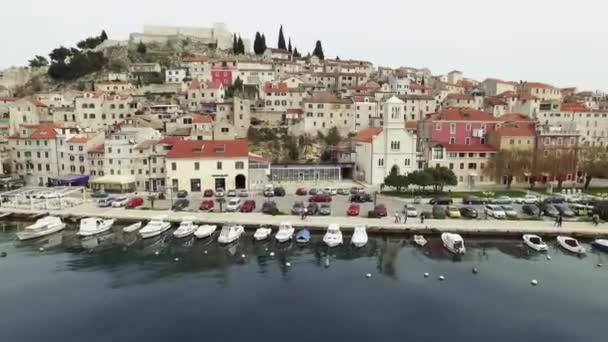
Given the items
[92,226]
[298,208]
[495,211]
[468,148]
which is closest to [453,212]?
[495,211]

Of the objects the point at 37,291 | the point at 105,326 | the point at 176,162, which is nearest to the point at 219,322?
the point at 105,326

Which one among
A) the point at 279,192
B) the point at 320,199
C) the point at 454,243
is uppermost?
the point at 279,192

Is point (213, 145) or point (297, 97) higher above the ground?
point (297, 97)

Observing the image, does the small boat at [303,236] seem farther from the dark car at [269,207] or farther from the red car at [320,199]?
the red car at [320,199]

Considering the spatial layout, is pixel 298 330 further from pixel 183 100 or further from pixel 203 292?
pixel 183 100

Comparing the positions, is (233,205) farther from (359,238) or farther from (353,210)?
(359,238)

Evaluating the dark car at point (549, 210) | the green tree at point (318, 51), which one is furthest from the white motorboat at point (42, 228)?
the green tree at point (318, 51)
